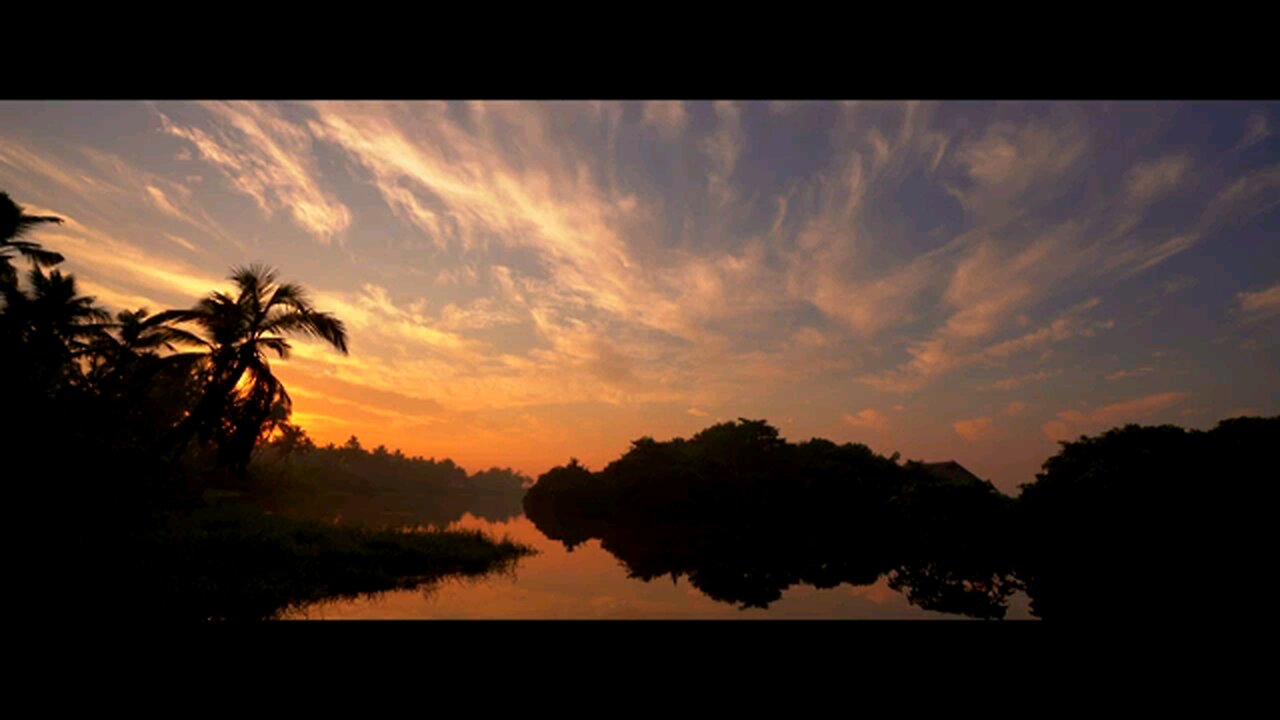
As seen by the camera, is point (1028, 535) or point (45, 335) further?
point (45, 335)

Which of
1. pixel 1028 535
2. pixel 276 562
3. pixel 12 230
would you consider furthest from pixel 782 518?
pixel 12 230

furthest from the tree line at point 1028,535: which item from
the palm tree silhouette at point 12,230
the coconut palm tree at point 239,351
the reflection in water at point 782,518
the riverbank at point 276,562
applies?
the palm tree silhouette at point 12,230

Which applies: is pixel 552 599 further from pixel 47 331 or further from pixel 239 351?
pixel 47 331

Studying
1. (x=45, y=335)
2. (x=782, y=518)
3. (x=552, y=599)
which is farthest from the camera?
(x=782, y=518)

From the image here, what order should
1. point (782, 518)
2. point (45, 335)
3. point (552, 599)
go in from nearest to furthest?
point (552, 599) → point (45, 335) → point (782, 518)

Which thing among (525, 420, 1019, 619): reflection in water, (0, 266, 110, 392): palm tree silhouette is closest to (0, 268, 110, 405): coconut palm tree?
(0, 266, 110, 392): palm tree silhouette

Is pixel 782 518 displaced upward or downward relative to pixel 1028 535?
upward

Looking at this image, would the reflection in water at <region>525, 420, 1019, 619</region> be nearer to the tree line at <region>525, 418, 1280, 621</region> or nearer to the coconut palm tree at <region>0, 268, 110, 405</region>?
the tree line at <region>525, 418, 1280, 621</region>

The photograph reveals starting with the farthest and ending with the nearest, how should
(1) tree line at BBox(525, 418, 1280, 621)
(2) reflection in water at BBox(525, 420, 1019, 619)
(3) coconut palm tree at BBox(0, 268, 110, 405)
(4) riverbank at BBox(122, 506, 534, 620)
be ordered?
(2) reflection in water at BBox(525, 420, 1019, 619) → (3) coconut palm tree at BBox(0, 268, 110, 405) → (1) tree line at BBox(525, 418, 1280, 621) → (4) riverbank at BBox(122, 506, 534, 620)

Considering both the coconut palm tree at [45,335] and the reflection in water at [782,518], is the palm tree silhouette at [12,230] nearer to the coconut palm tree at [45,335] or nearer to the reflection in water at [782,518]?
the coconut palm tree at [45,335]
